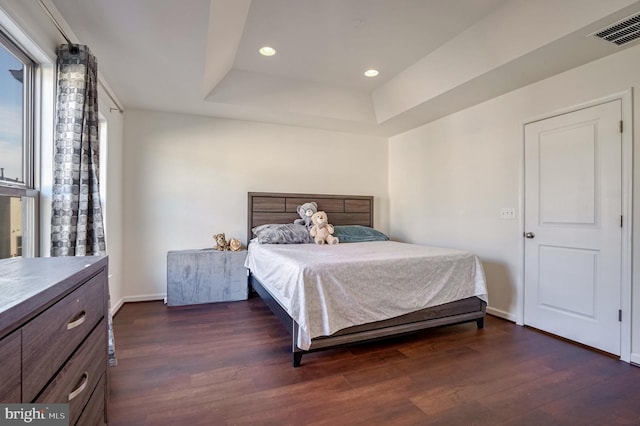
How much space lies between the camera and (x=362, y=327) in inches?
94.3

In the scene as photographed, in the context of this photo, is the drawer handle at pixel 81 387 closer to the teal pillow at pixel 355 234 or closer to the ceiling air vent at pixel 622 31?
the teal pillow at pixel 355 234

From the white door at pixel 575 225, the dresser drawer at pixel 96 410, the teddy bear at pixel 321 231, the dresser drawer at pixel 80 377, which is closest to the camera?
the dresser drawer at pixel 80 377

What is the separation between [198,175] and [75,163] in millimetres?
2128

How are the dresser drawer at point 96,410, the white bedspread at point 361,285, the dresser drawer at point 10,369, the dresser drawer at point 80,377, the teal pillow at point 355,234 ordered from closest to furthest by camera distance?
the dresser drawer at point 10,369 < the dresser drawer at point 80,377 < the dresser drawer at point 96,410 < the white bedspread at point 361,285 < the teal pillow at point 355,234

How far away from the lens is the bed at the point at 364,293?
2203 millimetres

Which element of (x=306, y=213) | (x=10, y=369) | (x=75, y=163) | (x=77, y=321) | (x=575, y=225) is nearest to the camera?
(x=10, y=369)

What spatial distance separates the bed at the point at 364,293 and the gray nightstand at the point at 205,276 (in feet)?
2.11

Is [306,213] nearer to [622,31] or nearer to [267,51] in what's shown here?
[267,51]

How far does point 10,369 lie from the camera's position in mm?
667

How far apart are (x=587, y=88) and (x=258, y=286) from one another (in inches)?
144

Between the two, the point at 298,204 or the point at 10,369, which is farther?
the point at 298,204

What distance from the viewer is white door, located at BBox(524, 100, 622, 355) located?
2.45 m

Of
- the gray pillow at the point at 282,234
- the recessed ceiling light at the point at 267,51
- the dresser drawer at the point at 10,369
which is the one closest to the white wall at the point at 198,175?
the gray pillow at the point at 282,234

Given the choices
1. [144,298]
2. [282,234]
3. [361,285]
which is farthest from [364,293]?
[144,298]
